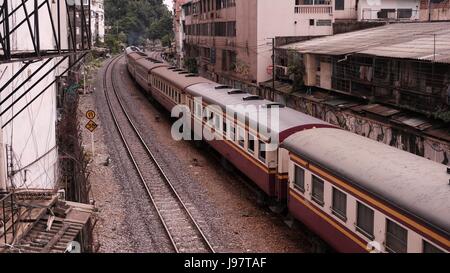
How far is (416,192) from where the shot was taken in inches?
295

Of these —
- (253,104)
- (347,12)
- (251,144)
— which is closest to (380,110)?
(253,104)

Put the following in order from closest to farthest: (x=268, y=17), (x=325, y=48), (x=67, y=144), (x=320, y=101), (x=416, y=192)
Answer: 1. (x=416, y=192)
2. (x=67, y=144)
3. (x=320, y=101)
4. (x=325, y=48)
5. (x=268, y=17)

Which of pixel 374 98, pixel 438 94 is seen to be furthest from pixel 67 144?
pixel 438 94

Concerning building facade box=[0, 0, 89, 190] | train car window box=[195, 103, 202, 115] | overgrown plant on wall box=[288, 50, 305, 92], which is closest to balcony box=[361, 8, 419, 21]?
overgrown plant on wall box=[288, 50, 305, 92]

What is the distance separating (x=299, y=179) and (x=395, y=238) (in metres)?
3.48

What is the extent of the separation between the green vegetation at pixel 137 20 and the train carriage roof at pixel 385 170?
8976cm

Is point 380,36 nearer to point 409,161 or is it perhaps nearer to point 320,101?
point 320,101

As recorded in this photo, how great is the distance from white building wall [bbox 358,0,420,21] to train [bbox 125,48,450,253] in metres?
23.1

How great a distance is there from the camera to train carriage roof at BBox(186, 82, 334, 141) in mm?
12586

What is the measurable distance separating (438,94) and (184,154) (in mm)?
9354

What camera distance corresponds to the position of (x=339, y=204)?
941 cm

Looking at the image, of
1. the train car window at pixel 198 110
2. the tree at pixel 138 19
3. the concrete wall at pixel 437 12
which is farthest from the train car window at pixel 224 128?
the tree at pixel 138 19

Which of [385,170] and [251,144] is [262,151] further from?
[385,170]

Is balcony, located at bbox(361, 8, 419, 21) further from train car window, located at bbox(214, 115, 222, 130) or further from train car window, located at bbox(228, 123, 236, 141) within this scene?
train car window, located at bbox(228, 123, 236, 141)
